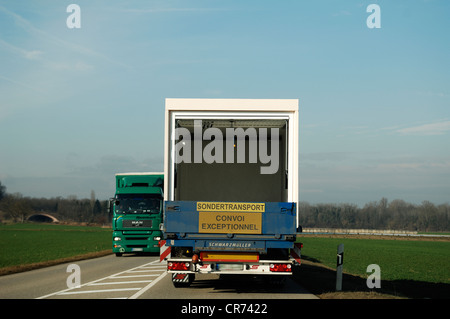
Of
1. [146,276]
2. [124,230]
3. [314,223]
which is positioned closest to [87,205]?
[314,223]

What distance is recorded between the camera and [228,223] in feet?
37.0

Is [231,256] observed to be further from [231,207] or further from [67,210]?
[67,210]

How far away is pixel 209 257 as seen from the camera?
11344 millimetres

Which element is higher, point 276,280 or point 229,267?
point 229,267

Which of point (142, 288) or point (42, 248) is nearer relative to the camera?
point (142, 288)

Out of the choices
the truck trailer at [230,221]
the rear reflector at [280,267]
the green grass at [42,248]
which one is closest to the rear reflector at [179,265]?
the truck trailer at [230,221]

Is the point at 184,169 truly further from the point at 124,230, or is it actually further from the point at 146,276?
the point at 124,230

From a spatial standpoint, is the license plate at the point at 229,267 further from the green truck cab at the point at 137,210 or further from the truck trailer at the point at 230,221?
the green truck cab at the point at 137,210

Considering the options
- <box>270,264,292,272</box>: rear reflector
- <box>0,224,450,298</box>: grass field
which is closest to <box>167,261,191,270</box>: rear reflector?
<box>270,264,292,272</box>: rear reflector

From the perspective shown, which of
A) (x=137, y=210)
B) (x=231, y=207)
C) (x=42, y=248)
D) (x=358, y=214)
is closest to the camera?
(x=231, y=207)

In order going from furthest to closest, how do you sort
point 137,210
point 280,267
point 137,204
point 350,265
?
point 350,265
point 137,210
point 137,204
point 280,267

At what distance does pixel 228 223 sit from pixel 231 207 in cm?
34

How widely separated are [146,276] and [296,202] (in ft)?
20.8

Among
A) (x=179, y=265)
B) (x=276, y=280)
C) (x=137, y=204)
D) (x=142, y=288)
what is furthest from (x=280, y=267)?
(x=137, y=204)
